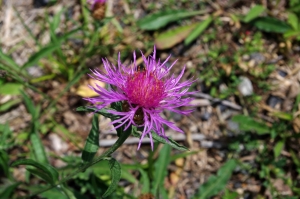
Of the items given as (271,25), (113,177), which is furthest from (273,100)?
(113,177)

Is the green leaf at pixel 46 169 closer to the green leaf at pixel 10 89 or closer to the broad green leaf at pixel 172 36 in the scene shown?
the green leaf at pixel 10 89

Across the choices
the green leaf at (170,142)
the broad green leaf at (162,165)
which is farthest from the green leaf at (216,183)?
the green leaf at (170,142)

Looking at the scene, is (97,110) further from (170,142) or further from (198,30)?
(198,30)

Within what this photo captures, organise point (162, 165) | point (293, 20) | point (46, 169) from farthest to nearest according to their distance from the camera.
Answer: point (293, 20) → point (162, 165) → point (46, 169)

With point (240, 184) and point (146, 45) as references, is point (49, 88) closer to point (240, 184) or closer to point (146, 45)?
point (146, 45)

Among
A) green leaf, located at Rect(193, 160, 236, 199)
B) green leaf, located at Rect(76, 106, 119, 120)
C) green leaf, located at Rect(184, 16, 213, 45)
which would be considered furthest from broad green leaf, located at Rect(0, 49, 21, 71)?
green leaf, located at Rect(193, 160, 236, 199)

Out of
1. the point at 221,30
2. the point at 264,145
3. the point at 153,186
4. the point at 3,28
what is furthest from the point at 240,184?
the point at 3,28
